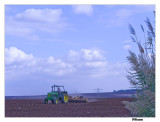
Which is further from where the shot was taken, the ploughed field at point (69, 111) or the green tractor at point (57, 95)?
the green tractor at point (57, 95)

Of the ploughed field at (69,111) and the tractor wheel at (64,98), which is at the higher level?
the ploughed field at (69,111)

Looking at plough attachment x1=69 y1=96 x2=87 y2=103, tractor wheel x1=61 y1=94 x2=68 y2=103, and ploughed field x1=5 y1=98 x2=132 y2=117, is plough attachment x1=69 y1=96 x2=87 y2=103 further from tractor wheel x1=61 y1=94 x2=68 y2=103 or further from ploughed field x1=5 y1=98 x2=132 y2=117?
ploughed field x1=5 y1=98 x2=132 y2=117

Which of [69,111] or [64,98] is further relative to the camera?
[64,98]

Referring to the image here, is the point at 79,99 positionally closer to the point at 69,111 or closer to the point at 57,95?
the point at 57,95

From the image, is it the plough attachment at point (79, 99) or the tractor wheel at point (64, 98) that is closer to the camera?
the plough attachment at point (79, 99)

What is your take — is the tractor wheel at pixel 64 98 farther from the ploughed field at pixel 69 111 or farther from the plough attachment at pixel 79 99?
the ploughed field at pixel 69 111

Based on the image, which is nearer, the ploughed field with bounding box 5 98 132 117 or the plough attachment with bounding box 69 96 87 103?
the ploughed field with bounding box 5 98 132 117

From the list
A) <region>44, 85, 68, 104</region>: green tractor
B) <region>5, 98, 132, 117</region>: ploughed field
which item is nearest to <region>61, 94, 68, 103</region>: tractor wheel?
<region>44, 85, 68, 104</region>: green tractor

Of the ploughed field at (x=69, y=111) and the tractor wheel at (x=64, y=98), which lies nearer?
the ploughed field at (x=69, y=111)

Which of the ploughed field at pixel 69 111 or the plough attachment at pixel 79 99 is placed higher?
the ploughed field at pixel 69 111

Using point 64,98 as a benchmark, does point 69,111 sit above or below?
above

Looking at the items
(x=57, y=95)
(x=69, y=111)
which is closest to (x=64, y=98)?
(x=57, y=95)

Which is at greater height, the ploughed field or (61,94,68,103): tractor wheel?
the ploughed field

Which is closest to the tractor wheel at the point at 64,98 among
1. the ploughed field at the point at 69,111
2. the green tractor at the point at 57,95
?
the green tractor at the point at 57,95
